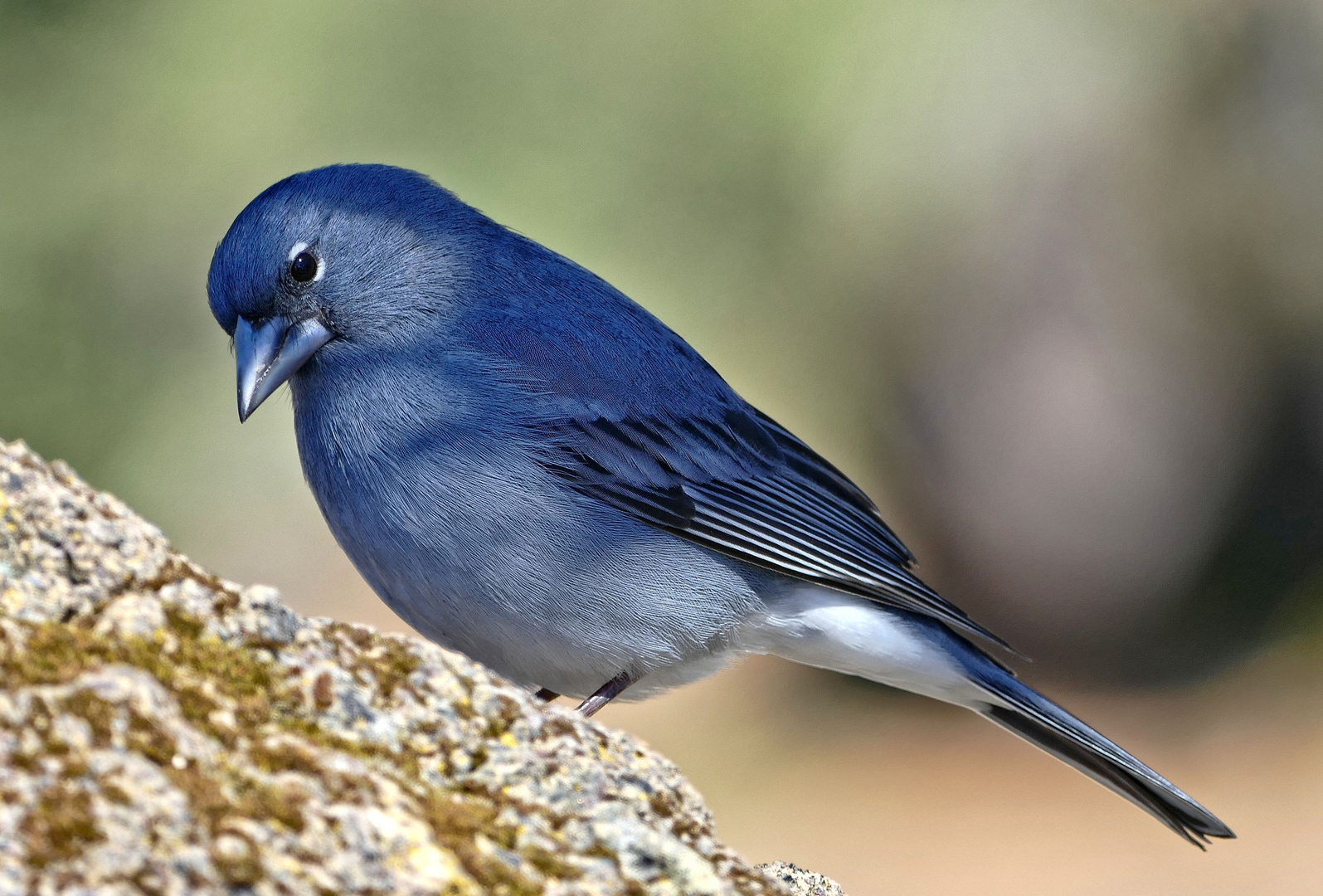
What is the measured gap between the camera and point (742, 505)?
4578 millimetres

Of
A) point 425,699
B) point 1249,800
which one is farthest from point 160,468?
point 1249,800

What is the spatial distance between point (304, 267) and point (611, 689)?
1695 millimetres

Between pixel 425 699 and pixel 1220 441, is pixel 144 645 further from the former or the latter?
pixel 1220 441

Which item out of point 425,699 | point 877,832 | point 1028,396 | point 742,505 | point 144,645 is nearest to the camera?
point 144,645

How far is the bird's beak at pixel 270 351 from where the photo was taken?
13.2 ft

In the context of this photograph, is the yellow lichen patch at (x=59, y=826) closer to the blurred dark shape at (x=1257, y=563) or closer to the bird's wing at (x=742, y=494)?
the bird's wing at (x=742, y=494)

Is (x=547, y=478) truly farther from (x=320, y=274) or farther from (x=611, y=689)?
(x=320, y=274)

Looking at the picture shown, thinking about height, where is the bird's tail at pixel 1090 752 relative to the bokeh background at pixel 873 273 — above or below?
below

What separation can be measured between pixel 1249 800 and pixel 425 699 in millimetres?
7990

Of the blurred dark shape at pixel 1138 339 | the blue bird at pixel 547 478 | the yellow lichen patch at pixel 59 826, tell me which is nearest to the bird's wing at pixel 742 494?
the blue bird at pixel 547 478

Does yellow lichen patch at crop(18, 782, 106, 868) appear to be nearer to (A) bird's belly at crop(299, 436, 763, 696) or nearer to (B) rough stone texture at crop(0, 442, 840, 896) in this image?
(B) rough stone texture at crop(0, 442, 840, 896)

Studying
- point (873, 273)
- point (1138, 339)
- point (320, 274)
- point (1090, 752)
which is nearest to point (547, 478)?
point (320, 274)

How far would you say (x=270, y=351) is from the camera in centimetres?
408

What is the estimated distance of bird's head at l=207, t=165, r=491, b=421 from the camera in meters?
4.07
